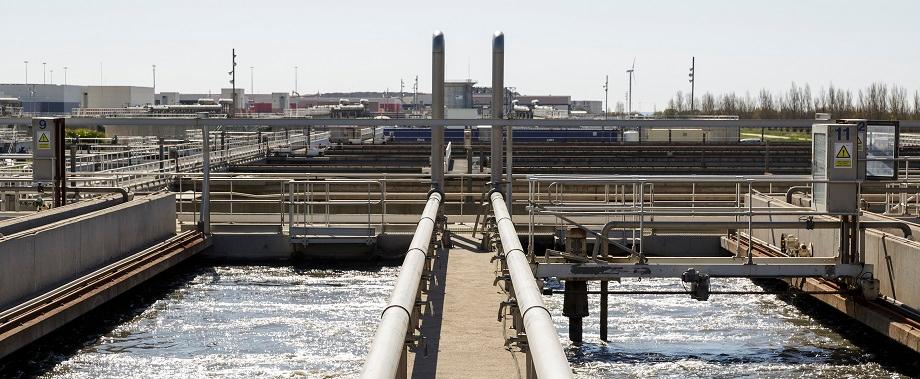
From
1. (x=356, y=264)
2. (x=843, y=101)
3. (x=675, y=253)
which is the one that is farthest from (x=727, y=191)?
(x=843, y=101)

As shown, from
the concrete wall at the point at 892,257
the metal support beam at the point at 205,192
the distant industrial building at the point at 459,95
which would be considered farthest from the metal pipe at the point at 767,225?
the distant industrial building at the point at 459,95

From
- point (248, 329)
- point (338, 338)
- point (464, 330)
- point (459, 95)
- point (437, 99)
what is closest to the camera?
point (464, 330)

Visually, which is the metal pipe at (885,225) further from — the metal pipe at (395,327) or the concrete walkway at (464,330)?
the metal pipe at (395,327)

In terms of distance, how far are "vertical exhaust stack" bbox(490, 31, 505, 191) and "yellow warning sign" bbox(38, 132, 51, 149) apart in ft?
22.2

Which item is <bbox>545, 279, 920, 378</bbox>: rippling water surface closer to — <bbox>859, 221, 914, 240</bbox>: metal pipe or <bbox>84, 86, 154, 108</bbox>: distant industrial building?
<bbox>859, 221, 914, 240</bbox>: metal pipe

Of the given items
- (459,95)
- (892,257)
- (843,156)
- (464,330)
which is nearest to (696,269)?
(843,156)

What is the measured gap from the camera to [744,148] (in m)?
55.7

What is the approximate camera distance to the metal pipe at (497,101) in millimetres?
20906

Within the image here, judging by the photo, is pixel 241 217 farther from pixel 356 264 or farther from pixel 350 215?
pixel 356 264

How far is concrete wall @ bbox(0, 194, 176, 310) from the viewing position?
1416 centimetres

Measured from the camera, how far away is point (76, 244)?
16547 millimetres

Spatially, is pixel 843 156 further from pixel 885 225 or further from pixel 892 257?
pixel 892 257

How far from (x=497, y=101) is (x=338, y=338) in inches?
289

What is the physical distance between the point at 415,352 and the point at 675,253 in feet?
38.2
